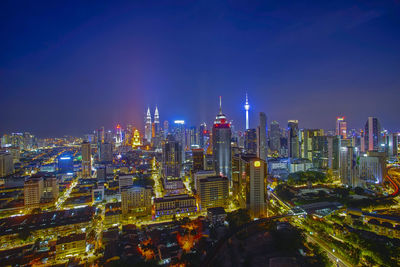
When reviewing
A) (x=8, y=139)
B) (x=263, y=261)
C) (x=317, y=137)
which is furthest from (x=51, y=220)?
(x=8, y=139)

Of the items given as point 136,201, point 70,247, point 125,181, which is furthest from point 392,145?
point 70,247

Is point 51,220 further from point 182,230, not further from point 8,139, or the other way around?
point 8,139

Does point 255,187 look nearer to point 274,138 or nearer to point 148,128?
point 274,138

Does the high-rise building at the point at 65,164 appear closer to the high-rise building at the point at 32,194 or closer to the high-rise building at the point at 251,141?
the high-rise building at the point at 32,194

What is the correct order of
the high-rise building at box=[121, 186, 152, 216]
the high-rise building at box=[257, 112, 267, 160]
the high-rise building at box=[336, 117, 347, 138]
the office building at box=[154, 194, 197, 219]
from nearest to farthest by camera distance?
the office building at box=[154, 194, 197, 219], the high-rise building at box=[121, 186, 152, 216], the high-rise building at box=[257, 112, 267, 160], the high-rise building at box=[336, 117, 347, 138]

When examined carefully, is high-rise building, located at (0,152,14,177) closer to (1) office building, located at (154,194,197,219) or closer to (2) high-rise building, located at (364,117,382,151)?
(1) office building, located at (154,194,197,219)

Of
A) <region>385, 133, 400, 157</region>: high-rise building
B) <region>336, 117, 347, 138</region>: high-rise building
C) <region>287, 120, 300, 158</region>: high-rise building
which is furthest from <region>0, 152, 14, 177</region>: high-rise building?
<region>385, 133, 400, 157</region>: high-rise building
